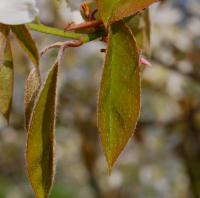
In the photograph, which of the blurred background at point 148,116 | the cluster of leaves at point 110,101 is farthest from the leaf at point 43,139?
the blurred background at point 148,116

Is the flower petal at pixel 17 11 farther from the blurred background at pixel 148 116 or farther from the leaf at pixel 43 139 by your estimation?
the blurred background at pixel 148 116

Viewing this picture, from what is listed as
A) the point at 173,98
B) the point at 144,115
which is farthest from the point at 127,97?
the point at 144,115

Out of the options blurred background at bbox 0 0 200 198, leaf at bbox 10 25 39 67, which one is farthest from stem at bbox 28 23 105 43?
blurred background at bbox 0 0 200 198

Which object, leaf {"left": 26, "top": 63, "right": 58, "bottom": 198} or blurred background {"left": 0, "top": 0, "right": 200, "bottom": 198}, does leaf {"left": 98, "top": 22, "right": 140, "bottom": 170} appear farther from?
blurred background {"left": 0, "top": 0, "right": 200, "bottom": 198}

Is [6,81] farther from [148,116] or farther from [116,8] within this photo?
[148,116]

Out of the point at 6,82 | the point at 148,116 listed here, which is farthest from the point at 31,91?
the point at 148,116

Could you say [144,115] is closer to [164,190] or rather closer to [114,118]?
[164,190]
